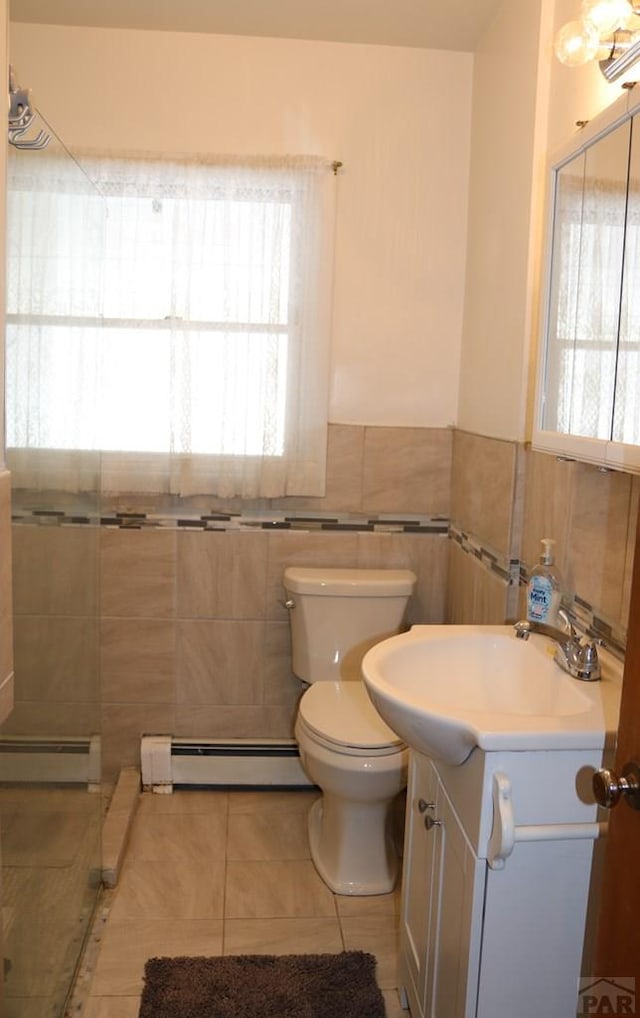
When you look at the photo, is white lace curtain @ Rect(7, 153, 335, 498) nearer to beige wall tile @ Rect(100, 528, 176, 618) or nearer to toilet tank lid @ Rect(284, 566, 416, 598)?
beige wall tile @ Rect(100, 528, 176, 618)

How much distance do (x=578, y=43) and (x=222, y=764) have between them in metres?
2.48

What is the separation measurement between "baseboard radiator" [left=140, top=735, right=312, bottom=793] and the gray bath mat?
0.95 m

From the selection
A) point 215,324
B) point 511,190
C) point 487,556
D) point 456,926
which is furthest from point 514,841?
point 215,324

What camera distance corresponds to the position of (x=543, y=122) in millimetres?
2287

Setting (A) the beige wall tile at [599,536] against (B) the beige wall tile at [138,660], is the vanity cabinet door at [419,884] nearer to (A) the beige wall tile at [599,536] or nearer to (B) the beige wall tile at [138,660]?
(A) the beige wall tile at [599,536]

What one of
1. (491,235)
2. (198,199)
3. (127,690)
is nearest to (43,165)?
(198,199)

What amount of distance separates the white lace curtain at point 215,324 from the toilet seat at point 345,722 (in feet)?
2.32

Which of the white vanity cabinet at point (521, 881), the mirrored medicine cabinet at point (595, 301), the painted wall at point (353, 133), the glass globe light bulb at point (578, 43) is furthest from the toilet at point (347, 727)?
the glass globe light bulb at point (578, 43)

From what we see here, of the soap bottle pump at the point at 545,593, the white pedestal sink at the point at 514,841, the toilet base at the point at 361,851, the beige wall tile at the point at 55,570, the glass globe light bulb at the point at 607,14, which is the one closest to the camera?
the white pedestal sink at the point at 514,841

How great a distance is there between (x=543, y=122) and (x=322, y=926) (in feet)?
7.09

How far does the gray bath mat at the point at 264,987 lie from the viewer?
2.11 meters

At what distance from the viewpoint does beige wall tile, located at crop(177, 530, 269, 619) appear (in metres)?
3.17

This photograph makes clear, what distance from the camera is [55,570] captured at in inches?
79.4

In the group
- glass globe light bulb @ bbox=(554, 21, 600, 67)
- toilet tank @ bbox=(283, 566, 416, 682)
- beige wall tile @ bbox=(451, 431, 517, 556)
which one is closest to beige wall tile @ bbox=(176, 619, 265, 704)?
toilet tank @ bbox=(283, 566, 416, 682)
